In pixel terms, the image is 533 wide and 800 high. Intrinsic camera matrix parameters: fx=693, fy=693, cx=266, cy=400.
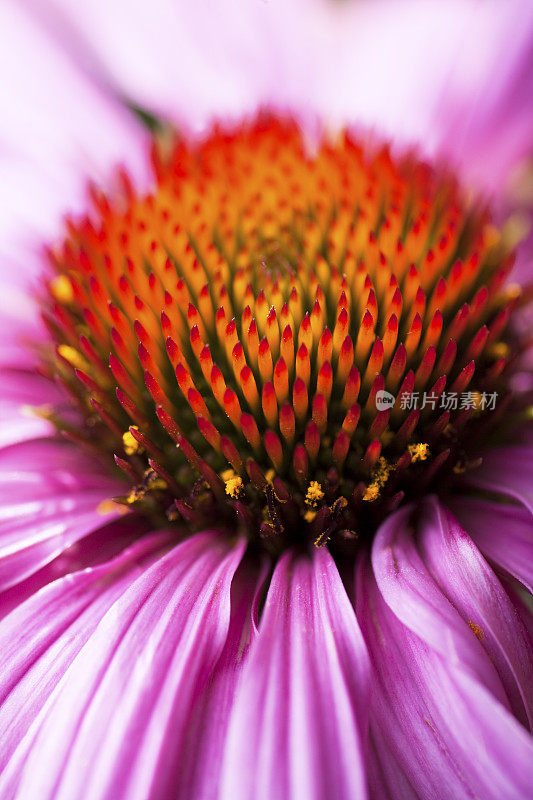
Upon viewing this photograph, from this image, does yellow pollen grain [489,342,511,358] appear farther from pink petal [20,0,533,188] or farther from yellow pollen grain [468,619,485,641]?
pink petal [20,0,533,188]

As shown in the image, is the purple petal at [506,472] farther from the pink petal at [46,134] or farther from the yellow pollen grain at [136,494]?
the pink petal at [46,134]

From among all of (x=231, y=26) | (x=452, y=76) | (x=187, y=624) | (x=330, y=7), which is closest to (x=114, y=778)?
(x=187, y=624)

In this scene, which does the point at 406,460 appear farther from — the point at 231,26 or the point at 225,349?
the point at 231,26

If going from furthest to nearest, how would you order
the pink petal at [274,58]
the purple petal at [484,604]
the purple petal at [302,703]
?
the pink petal at [274,58], the purple petal at [484,604], the purple petal at [302,703]

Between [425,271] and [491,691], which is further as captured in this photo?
[425,271]

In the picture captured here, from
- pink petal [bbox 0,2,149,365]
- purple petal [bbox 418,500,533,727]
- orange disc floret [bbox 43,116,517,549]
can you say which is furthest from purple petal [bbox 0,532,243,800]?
pink petal [bbox 0,2,149,365]

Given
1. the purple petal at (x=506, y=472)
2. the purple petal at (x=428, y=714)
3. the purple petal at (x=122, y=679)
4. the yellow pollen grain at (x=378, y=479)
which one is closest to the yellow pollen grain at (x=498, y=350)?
the purple petal at (x=506, y=472)
